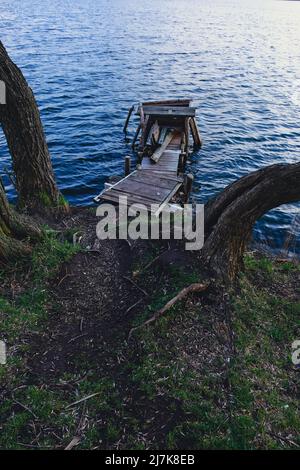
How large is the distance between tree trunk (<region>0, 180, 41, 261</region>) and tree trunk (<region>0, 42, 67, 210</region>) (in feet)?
5.58

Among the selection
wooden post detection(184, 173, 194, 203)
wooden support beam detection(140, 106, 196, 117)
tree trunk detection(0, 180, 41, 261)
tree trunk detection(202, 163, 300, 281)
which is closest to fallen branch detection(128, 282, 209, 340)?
tree trunk detection(202, 163, 300, 281)

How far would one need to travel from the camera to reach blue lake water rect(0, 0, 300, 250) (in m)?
20.0

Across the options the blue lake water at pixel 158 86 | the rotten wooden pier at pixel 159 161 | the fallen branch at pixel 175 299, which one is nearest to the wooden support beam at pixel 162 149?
the rotten wooden pier at pixel 159 161

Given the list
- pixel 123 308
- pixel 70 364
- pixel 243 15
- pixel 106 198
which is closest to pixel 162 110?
pixel 106 198

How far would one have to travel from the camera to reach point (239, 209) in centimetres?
730

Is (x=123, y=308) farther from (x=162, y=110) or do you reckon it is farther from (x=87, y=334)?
(x=162, y=110)

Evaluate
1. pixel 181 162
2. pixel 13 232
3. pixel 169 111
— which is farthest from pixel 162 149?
pixel 13 232

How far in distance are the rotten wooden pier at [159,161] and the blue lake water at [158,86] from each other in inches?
64.3

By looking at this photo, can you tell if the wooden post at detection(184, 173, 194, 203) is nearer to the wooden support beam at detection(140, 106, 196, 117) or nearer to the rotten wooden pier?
the rotten wooden pier

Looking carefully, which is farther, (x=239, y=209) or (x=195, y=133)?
(x=195, y=133)

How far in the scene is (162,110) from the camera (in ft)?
66.0

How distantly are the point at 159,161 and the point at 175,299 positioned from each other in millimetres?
12088

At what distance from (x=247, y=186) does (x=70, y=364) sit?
16.5 feet

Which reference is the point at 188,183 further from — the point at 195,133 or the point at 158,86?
the point at 158,86
